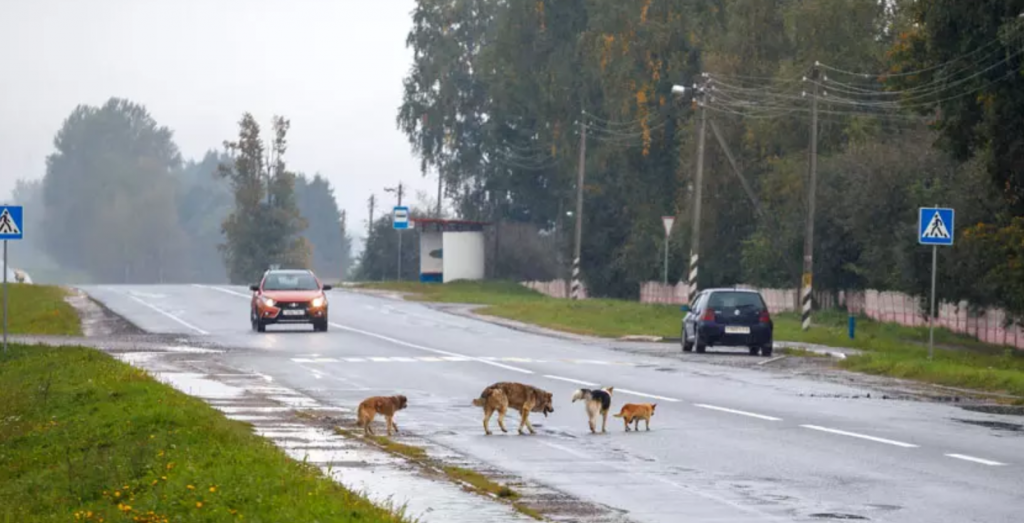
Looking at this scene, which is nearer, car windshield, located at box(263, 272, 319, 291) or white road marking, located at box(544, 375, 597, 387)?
white road marking, located at box(544, 375, 597, 387)

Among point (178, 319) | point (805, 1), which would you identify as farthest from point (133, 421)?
point (805, 1)

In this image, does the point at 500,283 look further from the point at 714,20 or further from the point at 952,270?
the point at 952,270

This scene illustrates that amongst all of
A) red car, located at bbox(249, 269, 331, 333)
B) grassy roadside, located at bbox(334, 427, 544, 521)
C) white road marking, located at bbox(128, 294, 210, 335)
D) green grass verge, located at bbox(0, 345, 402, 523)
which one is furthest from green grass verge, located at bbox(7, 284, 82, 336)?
grassy roadside, located at bbox(334, 427, 544, 521)

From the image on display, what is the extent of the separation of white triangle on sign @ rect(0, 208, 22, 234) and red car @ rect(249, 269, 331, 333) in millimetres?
12490

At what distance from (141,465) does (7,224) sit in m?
20.4

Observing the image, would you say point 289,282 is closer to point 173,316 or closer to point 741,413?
point 173,316

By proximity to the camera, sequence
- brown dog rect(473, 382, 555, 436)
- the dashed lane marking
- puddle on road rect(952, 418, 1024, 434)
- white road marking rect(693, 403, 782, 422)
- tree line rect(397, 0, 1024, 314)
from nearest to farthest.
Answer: brown dog rect(473, 382, 555, 436) < puddle on road rect(952, 418, 1024, 434) < white road marking rect(693, 403, 782, 422) < the dashed lane marking < tree line rect(397, 0, 1024, 314)

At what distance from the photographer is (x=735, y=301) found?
38.8 m

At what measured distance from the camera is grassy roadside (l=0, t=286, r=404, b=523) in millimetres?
10945

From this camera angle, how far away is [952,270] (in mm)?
46438

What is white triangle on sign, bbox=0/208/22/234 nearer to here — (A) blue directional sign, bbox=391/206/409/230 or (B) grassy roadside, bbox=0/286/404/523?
(B) grassy roadside, bbox=0/286/404/523

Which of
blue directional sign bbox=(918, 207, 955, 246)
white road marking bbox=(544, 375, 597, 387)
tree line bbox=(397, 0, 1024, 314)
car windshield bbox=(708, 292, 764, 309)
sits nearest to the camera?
white road marking bbox=(544, 375, 597, 387)

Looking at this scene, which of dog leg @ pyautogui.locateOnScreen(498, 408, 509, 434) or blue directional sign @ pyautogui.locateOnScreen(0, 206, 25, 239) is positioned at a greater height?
blue directional sign @ pyautogui.locateOnScreen(0, 206, 25, 239)

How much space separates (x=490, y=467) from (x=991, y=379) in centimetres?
1470
